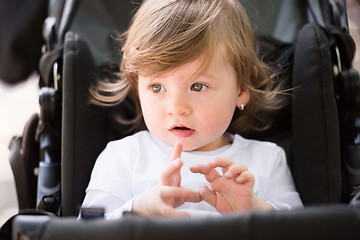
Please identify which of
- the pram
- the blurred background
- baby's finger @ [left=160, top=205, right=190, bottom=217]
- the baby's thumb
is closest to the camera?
baby's finger @ [left=160, top=205, right=190, bottom=217]

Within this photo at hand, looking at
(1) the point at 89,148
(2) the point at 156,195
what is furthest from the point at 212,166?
(1) the point at 89,148

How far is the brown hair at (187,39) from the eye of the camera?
1213 mm

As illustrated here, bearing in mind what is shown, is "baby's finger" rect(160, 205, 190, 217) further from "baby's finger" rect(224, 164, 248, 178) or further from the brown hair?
the brown hair

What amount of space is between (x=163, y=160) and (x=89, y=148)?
210mm

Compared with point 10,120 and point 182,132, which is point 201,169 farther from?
point 10,120

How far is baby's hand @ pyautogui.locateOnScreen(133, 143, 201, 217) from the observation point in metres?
1.05

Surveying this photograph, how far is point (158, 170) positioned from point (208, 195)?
0.63 ft

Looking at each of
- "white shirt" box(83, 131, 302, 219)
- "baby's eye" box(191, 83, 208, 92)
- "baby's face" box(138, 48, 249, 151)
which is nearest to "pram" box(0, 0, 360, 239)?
"white shirt" box(83, 131, 302, 219)

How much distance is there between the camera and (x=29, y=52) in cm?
203

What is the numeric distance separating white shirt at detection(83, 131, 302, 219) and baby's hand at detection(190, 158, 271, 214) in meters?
0.06

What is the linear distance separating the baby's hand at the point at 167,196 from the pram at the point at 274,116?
0.30 m

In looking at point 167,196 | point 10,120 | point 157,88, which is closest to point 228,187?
point 167,196

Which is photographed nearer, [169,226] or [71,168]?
[169,226]

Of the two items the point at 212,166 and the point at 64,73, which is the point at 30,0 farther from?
the point at 212,166
